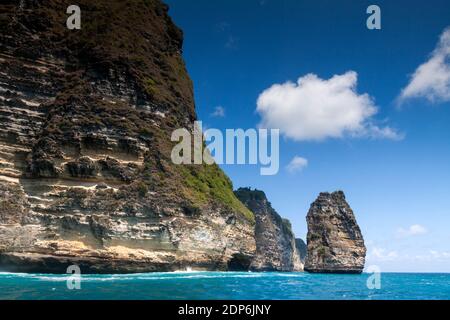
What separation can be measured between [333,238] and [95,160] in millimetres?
65875

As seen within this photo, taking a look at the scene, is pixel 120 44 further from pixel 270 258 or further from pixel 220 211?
pixel 270 258

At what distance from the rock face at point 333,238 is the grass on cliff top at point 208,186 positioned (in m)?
30.9

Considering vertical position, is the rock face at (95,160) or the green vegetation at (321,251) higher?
the rock face at (95,160)

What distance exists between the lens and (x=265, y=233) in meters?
145

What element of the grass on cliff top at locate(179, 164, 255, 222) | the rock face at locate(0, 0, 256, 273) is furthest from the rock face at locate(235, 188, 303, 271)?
the rock face at locate(0, 0, 256, 273)

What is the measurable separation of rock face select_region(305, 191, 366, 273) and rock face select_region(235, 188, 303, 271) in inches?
1366

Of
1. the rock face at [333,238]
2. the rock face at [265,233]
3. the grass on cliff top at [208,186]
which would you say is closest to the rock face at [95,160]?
the grass on cliff top at [208,186]

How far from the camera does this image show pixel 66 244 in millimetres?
49281

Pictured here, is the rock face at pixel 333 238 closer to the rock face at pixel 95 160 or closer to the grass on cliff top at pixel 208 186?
the grass on cliff top at pixel 208 186

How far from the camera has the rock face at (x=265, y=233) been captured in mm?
140250

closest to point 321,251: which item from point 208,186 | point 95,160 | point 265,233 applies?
point 208,186

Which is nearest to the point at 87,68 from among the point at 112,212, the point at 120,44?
the point at 120,44

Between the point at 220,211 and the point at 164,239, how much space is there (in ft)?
47.7

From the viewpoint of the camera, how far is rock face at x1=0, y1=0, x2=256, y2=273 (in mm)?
50219
